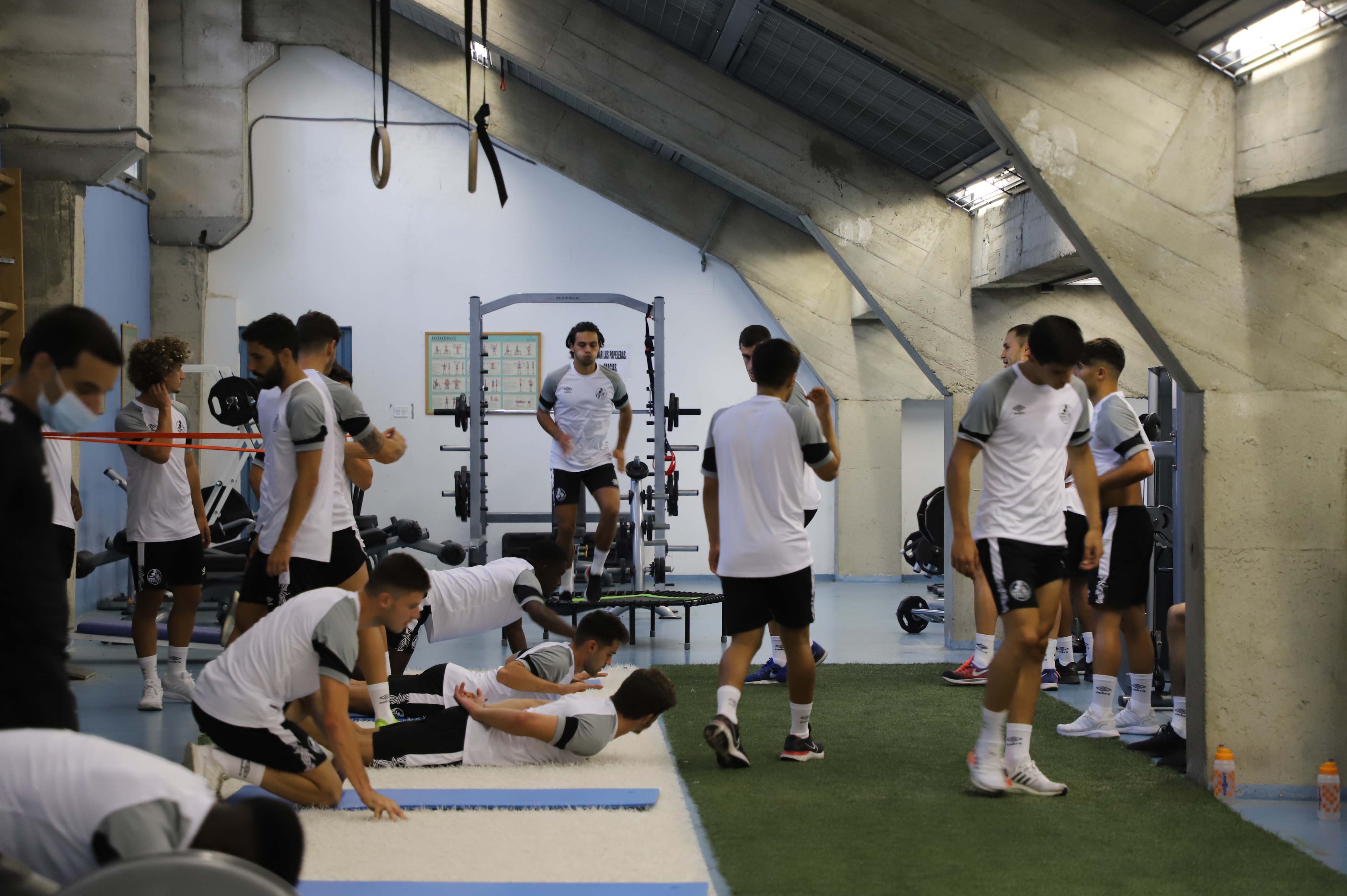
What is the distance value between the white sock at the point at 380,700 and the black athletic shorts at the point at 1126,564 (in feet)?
8.97

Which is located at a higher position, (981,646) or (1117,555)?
(1117,555)

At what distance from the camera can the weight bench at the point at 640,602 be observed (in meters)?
6.88

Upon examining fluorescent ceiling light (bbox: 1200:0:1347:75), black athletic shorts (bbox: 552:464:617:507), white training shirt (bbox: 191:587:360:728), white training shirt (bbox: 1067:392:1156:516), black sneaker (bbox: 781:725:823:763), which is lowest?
black sneaker (bbox: 781:725:823:763)

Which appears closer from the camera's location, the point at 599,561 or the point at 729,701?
the point at 729,701

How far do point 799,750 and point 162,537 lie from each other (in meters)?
3.00

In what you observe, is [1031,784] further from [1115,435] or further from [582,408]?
[582,408]

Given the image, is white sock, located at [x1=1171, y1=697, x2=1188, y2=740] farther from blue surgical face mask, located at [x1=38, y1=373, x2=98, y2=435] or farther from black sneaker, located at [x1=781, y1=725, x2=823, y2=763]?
blue surgical face mask, located at [x1=38, y1=373, x2=98, y2=435]

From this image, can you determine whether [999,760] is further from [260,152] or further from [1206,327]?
[260,152]

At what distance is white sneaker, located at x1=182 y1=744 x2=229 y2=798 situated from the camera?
3350 millimetres

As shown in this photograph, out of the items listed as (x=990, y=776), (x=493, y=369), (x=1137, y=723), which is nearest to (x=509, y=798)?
(x=990, y=776)

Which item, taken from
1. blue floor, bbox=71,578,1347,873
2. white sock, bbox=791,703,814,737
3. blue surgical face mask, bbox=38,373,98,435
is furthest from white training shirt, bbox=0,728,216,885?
white sock, bbox=791,703,814,737

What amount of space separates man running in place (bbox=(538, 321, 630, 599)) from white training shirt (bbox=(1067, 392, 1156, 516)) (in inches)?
123

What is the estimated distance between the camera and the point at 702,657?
22.4 feet

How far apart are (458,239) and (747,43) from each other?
4.69m
